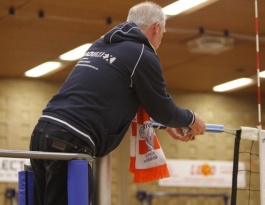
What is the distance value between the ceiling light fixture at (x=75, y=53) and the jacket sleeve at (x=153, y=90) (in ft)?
26.4

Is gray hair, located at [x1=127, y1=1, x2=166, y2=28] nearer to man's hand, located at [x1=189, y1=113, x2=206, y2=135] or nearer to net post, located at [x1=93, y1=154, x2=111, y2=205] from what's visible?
man's hand, located at [x1=189, y1=113, x2=206, y2=135]

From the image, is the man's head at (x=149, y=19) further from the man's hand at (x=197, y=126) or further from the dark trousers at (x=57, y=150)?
the dark trousers at (x=57, y=150)

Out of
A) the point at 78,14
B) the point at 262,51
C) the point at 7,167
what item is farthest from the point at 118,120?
the point at 7,167

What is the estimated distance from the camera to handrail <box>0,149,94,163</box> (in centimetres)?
294

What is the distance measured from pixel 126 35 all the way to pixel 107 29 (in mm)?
7219

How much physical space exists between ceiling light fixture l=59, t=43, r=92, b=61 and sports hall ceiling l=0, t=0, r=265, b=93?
0.14 metres

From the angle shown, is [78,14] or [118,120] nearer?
[118,120]

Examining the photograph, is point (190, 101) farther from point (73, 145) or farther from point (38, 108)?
point (73, 145)

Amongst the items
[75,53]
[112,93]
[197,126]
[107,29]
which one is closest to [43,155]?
[112,93]

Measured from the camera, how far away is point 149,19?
363 centimetres

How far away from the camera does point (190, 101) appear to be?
15250 millimetres

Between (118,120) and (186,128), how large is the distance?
521mm

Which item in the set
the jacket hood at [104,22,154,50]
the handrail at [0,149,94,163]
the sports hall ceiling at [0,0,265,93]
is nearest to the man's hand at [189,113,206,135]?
the jacket hood at [104,22,154,50]

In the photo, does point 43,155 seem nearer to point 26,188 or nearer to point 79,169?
point 79,169
